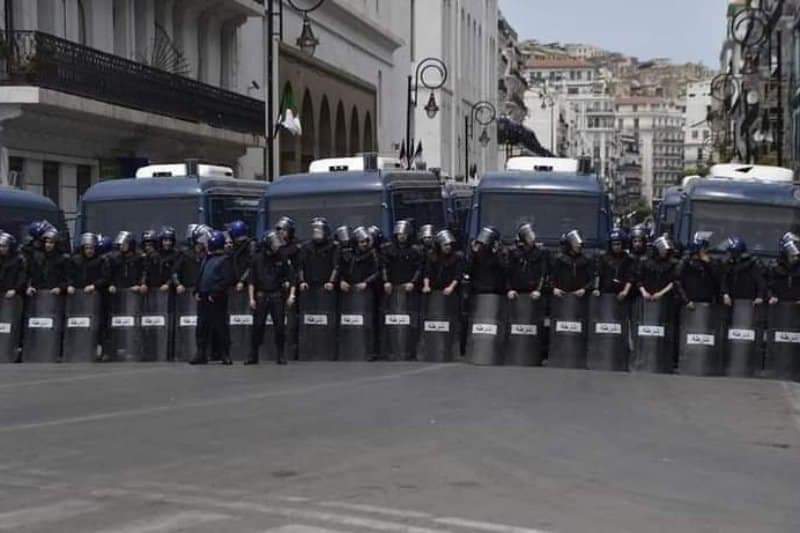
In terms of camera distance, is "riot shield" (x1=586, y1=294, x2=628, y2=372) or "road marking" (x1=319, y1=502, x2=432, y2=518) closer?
"road marking" (x1=319, y1=502, x2=432, y2=518)

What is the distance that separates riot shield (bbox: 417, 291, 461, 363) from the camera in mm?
20391

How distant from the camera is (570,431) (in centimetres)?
1333

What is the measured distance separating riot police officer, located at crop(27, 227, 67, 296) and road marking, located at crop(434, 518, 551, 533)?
12572 mm

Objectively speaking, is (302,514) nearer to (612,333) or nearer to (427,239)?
(612,333)

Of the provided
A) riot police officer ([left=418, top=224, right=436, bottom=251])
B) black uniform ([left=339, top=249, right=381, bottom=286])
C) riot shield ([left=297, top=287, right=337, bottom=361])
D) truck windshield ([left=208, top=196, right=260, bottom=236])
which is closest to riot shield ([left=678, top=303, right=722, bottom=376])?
riot police officer ([left=418, top=224, right=436, bottom=251])

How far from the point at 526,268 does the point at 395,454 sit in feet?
28.2

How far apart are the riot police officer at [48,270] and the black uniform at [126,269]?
0.68m

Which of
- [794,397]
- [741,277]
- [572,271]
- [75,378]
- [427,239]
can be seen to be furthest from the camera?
[427,239]

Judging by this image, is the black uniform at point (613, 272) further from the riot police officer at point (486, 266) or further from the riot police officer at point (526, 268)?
the riot police officer at point (486, 266)

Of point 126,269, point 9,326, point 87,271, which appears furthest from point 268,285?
point 9,326

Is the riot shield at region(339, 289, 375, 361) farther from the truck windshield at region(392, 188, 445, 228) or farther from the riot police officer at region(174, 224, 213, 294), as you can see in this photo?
the truck windshield at region(392, 188, 445, 228)

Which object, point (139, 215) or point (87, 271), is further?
point (139, 215)

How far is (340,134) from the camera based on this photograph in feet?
205

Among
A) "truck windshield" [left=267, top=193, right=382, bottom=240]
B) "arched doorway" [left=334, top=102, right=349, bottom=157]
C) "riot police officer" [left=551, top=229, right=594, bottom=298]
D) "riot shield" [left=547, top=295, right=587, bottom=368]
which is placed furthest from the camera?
"arched doorway" [left=334, top=102, right=349, bottom=157]
